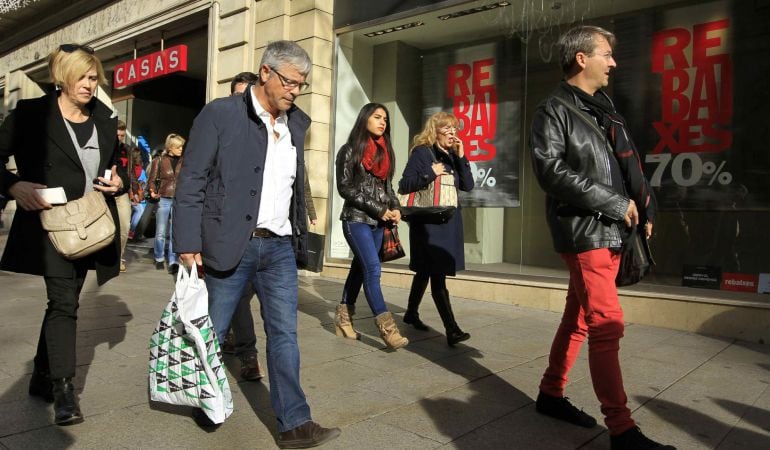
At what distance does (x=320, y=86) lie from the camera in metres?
9.25

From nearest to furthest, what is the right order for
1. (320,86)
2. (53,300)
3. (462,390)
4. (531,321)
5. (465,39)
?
(53,300) → (462,390) → (531,321) → (465,39) → (320,86)

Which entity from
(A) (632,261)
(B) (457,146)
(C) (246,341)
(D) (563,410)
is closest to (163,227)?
(B) (457,146)

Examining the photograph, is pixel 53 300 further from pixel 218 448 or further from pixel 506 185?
A: pixel 506 185

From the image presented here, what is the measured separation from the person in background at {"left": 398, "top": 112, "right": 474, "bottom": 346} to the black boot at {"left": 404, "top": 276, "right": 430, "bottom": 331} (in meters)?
0.11

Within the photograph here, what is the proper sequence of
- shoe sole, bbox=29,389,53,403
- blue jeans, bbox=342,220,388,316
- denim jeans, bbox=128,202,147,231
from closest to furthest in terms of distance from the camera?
Answer: shoe sole, bbox=29,389,53,403 < blue jeans, bbox=342,220,388,316 < denim jeans, bbox=128,202,147,231

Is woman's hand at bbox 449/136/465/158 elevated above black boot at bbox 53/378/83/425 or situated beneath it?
elevated above

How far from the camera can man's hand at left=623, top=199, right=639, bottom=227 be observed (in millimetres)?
2760

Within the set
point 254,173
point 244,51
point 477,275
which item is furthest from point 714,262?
point 244,51

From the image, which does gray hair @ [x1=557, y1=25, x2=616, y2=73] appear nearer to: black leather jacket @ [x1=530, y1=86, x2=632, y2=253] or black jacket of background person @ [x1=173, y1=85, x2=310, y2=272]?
black leather jacket @ [x1=530, y1=86, x2=632, y2=253]

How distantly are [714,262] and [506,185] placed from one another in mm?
2509

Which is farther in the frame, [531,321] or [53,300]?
[531,321]

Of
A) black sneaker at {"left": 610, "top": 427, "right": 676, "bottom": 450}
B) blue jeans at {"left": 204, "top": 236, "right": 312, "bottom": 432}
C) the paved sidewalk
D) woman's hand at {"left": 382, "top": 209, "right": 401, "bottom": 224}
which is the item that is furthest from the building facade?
Result: blue jeans at {"left": 204, "top": 236, "right": 312, "bottom": 432}

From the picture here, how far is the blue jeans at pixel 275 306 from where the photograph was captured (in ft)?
8.86

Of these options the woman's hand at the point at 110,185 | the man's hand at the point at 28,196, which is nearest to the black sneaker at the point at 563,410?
the woman's hand at the point at 110,185
